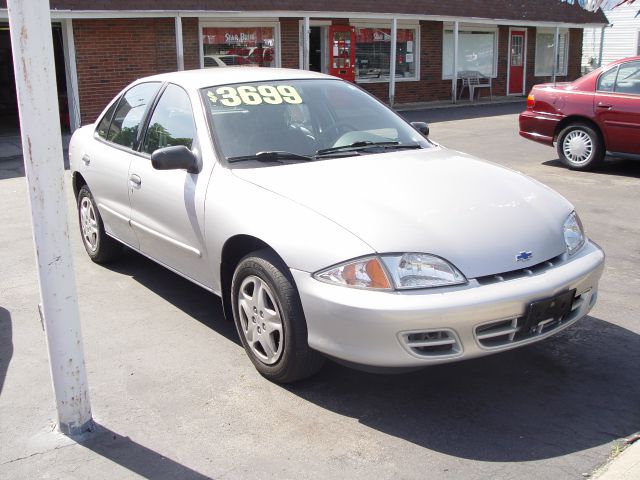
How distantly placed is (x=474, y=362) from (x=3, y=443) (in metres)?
2.51

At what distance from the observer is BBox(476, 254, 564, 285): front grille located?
3395 millimetres

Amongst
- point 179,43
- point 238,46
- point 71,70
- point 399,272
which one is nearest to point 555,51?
point 238,46

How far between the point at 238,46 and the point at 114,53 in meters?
3.50

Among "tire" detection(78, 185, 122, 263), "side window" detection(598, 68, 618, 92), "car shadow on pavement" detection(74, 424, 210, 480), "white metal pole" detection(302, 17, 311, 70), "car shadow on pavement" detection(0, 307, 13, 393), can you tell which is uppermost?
"white metal pole" detection(302, 17, 311, 70)

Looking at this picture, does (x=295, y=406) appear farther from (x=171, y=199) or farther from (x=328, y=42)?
(x=328, y=42)

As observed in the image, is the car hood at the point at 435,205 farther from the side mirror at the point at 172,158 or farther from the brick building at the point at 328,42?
the brick building at the point at 328,42

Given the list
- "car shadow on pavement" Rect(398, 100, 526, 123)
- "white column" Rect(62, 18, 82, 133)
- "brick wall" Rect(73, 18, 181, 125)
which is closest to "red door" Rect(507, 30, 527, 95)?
"car shadow on pavement" Rect(398, 100, 526, 123)

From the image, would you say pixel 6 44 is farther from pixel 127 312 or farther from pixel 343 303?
pixel 343 303

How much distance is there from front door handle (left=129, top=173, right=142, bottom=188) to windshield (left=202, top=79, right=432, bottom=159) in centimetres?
77

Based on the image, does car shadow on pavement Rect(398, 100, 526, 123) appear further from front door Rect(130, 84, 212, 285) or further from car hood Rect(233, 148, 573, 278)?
car hood Rect(233, 148, 573, 278)

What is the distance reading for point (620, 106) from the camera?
9383 mm

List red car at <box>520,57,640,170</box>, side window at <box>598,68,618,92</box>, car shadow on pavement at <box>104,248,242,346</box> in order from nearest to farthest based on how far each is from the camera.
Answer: car shadow on pavement at <box>104,248,242,346</box> < red car at <box>520,57,640,170</box> < side window at <box>598,68,618,92</box>

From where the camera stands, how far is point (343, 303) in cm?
331

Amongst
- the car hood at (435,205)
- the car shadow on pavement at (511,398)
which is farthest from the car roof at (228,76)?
the car shadow on pavement at (511,398)
